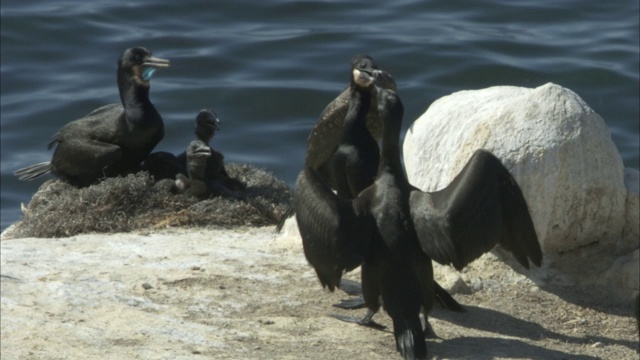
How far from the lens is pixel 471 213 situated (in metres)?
7.69

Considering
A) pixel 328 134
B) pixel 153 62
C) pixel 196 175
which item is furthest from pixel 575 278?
pixel 153 62

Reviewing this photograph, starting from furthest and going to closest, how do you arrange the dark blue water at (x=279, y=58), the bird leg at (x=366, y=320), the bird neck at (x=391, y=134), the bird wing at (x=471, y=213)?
the dark blue water at (x=279, y=58)
the bird leg at (x=366, y=320)
the bird neck at (x=391, y=134)
the bird wing at (x=471, y=213)

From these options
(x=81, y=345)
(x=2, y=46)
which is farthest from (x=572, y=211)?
(x=2, y=46)

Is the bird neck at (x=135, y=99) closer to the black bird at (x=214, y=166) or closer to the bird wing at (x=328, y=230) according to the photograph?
the black bird at (x=214, y=166)

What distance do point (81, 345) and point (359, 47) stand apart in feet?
36.9

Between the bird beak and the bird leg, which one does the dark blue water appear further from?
the bird leg

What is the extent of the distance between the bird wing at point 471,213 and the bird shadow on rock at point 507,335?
500 mm

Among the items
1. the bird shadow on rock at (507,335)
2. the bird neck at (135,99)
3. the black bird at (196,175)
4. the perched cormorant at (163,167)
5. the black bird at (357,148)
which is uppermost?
the black bird at (357,148)

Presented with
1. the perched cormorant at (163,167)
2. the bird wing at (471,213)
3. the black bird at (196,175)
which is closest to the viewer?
the bird wing at (471,213)

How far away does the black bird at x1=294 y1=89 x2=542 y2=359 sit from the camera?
7.72m

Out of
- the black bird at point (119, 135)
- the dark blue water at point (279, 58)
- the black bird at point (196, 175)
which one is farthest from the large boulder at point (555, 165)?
the dark blue water at point (279, 58)

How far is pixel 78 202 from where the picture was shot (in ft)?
33.2

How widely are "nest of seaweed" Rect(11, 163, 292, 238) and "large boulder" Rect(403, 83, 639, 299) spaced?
157 centimetres

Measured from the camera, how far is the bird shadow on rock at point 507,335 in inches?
311
